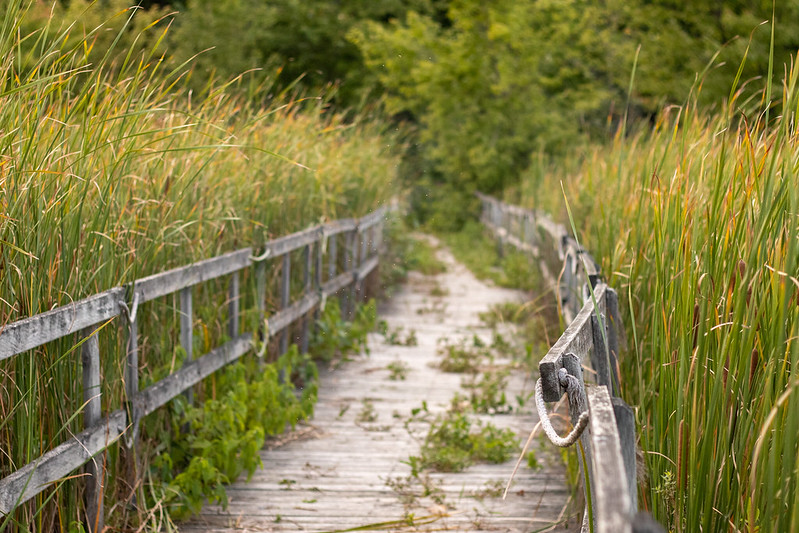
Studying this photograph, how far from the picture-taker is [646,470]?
2.37 metres

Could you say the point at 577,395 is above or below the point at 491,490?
above

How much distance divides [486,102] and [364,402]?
44.8ft

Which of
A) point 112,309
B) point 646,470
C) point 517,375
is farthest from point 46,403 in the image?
point 517,375

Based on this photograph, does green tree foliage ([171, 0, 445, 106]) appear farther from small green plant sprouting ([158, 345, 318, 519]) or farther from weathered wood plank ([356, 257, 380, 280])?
small green plant sprouting ([158, 345, 318, 519])

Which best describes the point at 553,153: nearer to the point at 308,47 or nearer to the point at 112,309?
the point at 308,47

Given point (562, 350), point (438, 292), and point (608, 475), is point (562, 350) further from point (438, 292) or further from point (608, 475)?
point (438, 292)

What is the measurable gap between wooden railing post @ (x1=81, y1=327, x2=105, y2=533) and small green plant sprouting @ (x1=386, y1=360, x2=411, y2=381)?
3.64 meters

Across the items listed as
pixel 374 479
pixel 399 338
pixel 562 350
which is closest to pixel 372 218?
pixel 399 338

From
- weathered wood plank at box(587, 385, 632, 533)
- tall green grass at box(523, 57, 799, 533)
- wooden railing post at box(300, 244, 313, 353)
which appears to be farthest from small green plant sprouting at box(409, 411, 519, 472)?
weathered wood plank at box(587, 385, 632, 533)

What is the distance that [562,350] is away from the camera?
2.06 m

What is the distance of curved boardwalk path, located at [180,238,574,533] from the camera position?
3.82 m

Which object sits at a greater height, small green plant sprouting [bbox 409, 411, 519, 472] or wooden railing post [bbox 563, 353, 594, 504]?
wooden railing post [bbox 563, 353, 594, 504]

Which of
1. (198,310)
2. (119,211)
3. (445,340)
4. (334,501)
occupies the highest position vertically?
(119,211)

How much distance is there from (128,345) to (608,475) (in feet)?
8.17
